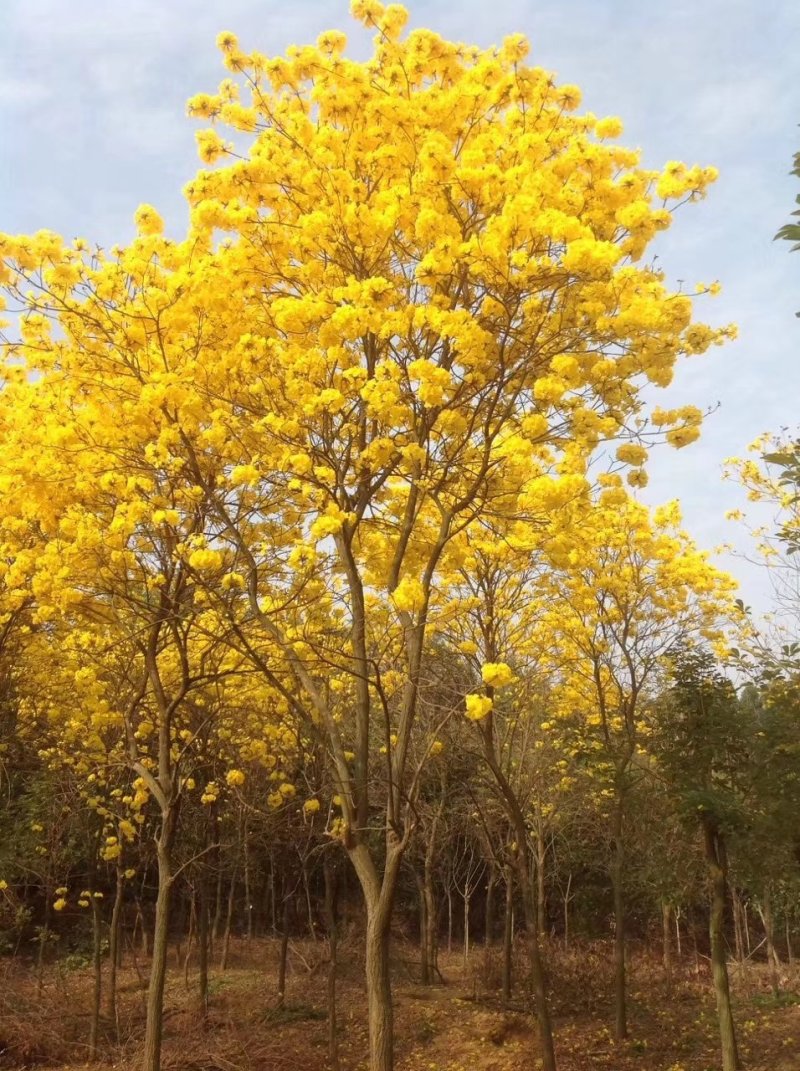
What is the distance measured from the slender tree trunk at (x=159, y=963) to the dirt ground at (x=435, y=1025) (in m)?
3.83

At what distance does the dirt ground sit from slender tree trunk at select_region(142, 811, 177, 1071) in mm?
3826

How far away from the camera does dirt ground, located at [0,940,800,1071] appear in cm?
1045

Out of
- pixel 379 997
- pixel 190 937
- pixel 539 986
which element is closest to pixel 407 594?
pixel 379 997

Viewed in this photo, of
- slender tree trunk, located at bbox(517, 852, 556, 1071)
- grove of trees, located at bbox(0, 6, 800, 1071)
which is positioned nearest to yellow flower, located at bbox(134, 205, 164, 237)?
grove of trees, located at bbox(0, 6, 800, 1071)

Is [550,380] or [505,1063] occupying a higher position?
[550,380]

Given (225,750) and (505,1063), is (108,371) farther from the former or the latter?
(505,1063)

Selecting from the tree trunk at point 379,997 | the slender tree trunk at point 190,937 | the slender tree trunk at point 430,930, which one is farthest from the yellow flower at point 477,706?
the slender tree trunk at point 190,937

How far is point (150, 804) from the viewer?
13.7 m

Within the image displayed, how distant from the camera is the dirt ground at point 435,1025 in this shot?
1045 cm

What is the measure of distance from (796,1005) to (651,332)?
1231 centimetres

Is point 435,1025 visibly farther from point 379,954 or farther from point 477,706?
point 477,706

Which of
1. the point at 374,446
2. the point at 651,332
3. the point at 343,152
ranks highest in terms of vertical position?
the point at 343,152

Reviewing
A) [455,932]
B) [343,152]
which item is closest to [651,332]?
[343,152]

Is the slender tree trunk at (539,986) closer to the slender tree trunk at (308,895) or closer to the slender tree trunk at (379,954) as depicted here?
the slender tree trunk at (308,895)
